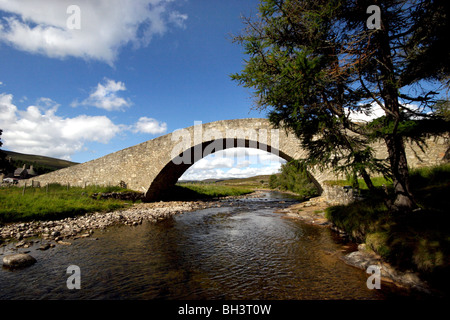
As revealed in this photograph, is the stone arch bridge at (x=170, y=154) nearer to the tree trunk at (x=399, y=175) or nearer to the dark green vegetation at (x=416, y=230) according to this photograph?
the dark green vegetation at (x=416, y=230)

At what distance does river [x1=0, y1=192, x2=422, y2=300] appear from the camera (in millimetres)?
3559

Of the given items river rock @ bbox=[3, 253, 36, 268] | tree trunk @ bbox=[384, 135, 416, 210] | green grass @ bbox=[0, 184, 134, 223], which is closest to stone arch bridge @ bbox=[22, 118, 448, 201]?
green grass @ bbox=[0, 184, 134, 223]

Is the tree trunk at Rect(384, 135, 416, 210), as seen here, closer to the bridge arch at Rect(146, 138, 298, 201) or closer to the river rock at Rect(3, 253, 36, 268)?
the river rock at Rect(3, 253, 36, 268)

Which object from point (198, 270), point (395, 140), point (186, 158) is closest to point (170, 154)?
point (186, 158)

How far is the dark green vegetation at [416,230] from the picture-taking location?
3332mm

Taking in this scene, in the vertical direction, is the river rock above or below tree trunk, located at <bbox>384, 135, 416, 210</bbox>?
below

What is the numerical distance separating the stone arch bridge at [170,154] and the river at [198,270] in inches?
361

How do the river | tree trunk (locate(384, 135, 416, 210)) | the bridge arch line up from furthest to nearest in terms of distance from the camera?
the bridge arch → tree trunk (locate(384, 135, 416, 210)) → the river

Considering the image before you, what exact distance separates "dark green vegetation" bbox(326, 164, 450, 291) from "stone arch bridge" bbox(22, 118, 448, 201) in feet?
24.1

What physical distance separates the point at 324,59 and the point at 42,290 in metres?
7.48

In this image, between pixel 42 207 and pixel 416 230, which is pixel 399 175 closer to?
pixel 416 230

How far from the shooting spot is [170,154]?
1800 centimetres
